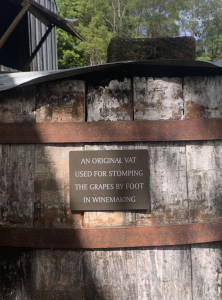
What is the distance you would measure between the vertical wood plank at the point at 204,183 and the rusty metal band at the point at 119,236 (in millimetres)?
80

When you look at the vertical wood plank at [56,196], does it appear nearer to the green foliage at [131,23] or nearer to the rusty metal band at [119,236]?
the rusty metal band at [119,236]

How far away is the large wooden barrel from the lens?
6.67ft

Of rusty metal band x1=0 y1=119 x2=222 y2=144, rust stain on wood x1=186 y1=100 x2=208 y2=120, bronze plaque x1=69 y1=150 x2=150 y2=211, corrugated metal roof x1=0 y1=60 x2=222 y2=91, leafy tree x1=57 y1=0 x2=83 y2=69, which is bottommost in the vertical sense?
bronze plaque x1=69 y1=150 x2=150 y2=211

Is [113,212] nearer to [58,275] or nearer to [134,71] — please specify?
[58,275]

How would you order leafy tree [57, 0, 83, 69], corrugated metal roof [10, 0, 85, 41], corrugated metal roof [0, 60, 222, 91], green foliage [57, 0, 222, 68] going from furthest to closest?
green foliage [57, 0, 222, 68] < leafy tree [57, 0, 83, 69] < corrugated metal roof [10, 0, 85, 41] < corrugated metal roof [0, 60, 222, 91]

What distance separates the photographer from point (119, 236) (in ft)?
6.53

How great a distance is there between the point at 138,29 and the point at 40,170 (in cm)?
2984

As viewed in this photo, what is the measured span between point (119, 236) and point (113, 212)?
0.17 meters

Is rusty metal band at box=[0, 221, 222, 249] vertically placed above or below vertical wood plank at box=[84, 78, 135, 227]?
below

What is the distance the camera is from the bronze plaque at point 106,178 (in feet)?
6.64

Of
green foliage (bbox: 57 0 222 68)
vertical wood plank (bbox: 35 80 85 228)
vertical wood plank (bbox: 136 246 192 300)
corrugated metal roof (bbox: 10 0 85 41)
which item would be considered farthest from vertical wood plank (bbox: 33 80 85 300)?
green foliage (bbox: 57 0 222 68)

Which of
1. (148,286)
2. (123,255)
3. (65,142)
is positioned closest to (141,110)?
(65,142)

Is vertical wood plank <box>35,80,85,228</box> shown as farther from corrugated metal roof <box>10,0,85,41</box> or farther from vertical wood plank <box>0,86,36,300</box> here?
corrugated metal roof <box>10,0,85,41</box>

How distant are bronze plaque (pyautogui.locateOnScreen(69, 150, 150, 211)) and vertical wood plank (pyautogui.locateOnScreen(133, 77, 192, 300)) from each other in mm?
100
